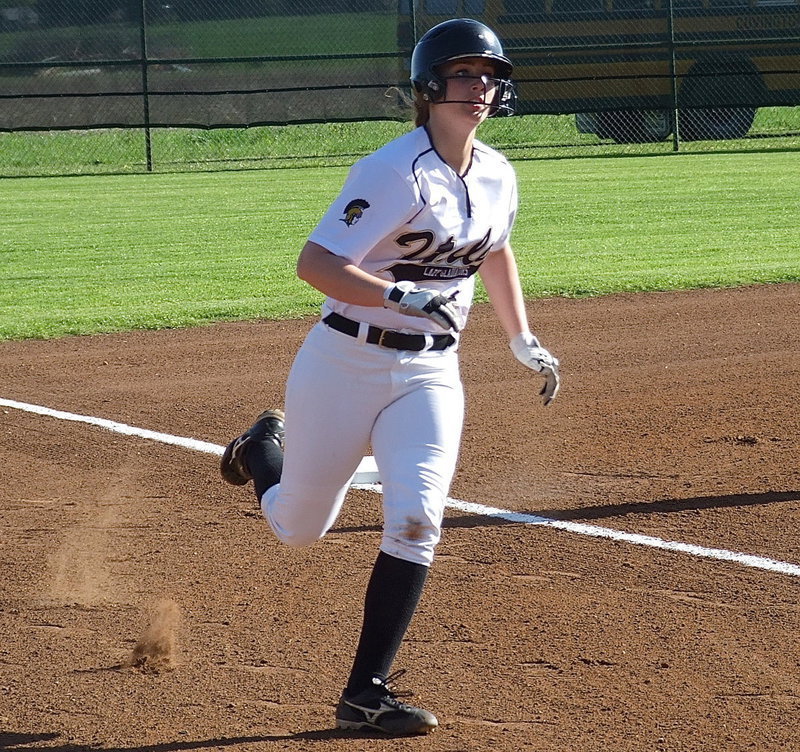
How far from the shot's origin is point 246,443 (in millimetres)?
4602

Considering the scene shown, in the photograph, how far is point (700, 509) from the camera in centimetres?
542

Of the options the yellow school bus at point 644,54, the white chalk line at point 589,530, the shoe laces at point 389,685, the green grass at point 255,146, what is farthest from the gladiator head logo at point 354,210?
the yellow school bus at point 644,54

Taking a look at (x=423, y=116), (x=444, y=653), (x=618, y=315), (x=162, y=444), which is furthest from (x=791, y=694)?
(x=618, y=315)

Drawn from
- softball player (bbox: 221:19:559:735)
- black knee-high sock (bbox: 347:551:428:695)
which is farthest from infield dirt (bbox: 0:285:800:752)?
softball player (bbox: 221:19:559:735)

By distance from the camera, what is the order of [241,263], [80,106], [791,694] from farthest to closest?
[80,106]
[241,263]
[791,694]

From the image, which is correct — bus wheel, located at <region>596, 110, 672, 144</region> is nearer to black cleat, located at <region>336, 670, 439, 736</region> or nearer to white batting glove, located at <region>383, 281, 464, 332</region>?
white batting glove, located at <region>383, 281, 464, 332</region>

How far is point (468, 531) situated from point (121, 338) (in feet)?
15.4

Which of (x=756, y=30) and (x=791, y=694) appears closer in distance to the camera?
(x=791, y=694)

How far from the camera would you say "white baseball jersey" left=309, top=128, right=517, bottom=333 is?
3547 mm

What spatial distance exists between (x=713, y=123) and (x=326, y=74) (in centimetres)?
698

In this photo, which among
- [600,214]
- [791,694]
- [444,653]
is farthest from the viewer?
[600,214]

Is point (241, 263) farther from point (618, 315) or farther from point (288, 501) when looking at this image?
point (288, 501)

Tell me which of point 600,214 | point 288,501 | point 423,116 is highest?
point 423,116

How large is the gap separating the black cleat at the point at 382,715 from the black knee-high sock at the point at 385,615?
3cm
